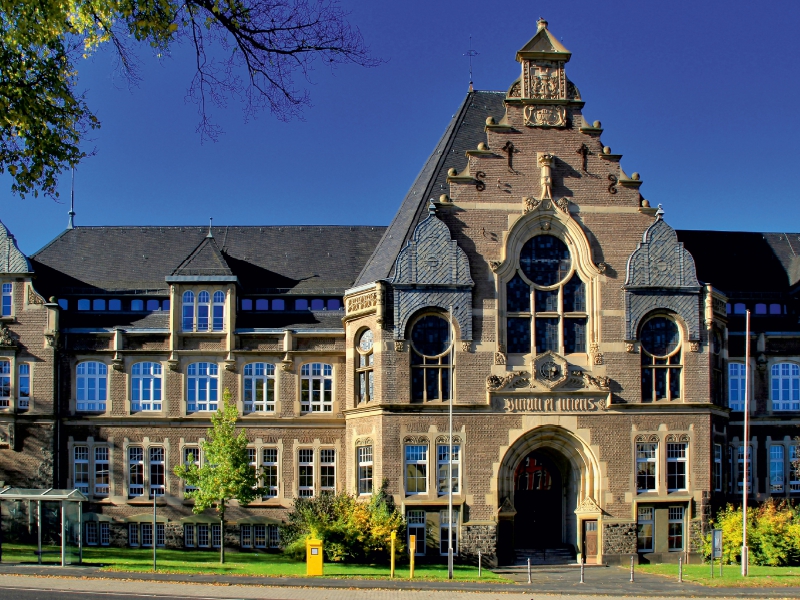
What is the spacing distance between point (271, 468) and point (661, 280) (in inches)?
670

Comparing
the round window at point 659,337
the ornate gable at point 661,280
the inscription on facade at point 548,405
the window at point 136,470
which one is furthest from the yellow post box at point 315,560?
the round window at point 659,337

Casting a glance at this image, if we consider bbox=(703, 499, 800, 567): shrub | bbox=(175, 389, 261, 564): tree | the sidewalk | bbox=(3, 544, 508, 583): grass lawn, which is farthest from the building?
the sidewalk

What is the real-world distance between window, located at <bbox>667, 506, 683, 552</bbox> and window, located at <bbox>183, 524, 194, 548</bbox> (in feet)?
60.2

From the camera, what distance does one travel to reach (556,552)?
1633 inches

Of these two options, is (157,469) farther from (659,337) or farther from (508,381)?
(659,337)

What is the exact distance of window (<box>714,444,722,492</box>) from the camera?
143ft

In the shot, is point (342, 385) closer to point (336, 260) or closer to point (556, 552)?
point (336, 260)

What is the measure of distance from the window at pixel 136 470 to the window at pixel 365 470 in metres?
9.13

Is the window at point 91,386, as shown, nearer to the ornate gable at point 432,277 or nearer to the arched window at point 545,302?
the ornate gable at point 432,277

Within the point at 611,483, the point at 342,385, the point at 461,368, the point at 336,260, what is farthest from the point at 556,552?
the point at 336,260

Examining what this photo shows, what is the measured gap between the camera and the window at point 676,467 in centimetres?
4147

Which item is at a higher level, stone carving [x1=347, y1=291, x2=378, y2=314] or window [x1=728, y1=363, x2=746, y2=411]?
stone carving [x1=347, y1=291, x2=378, y2=314]

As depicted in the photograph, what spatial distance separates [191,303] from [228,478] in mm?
8756

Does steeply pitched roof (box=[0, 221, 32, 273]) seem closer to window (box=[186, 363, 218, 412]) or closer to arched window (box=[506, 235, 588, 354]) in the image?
window (box=[186, 363, 218, 412])
